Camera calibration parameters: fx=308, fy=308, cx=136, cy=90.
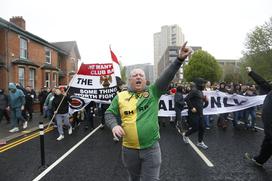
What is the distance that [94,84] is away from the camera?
11031 millimetres

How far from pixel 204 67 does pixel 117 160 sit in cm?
Answer: 6505

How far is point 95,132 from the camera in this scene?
11547 millimetres

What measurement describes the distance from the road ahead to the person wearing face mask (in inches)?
82.7

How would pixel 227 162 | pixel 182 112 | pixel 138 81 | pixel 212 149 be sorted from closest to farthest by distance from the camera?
pixel 138 81 → pixel 227 162 → pixel 212 149 → pixel 182 112

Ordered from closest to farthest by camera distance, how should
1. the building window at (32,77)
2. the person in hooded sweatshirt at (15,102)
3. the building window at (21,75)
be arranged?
the person in hooded sweatshirt at (15,102), the building window at (21,75), the building window at (32,77)

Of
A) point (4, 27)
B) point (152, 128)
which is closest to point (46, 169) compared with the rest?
point (152, 128)

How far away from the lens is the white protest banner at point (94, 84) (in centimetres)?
1088

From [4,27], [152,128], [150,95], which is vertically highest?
[4,27]

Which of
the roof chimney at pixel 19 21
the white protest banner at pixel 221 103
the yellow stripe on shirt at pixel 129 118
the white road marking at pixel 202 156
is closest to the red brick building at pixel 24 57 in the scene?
the roof chimney at pixel 19 21

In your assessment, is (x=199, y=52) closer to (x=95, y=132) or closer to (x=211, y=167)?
(x=95, y=132)

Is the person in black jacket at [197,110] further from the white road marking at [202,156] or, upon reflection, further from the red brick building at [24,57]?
the red brick building at [24,57]

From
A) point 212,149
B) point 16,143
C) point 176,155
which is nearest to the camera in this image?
point 176,155

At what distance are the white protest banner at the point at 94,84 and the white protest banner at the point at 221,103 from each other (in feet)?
8.19

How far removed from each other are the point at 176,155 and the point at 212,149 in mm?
1219
